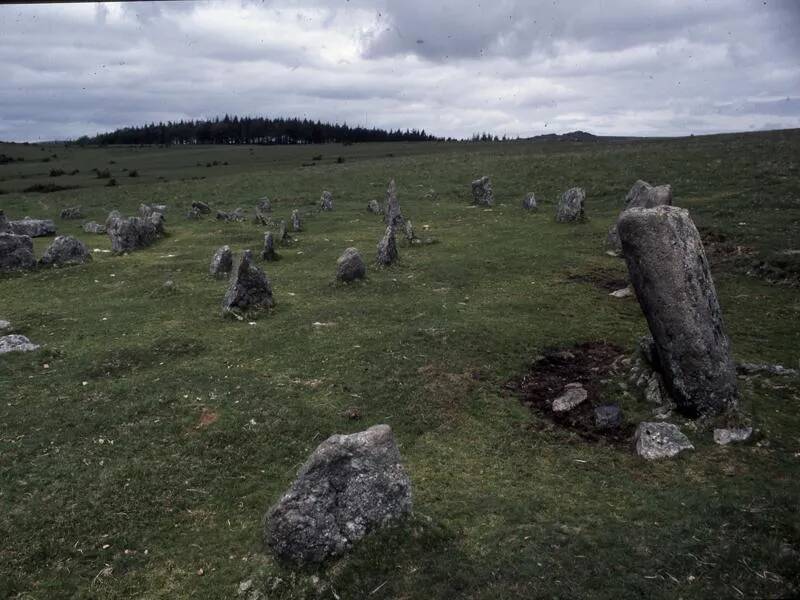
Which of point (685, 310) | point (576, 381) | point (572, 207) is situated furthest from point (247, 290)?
point (572, 207)

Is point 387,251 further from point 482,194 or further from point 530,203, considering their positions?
point 482,194

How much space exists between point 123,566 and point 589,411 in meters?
8.63

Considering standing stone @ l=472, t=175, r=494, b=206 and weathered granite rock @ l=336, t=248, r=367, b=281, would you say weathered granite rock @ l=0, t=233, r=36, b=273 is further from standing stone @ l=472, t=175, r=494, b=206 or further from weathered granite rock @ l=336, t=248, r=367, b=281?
standing stone @ l=472, t=175, r=494, b=206

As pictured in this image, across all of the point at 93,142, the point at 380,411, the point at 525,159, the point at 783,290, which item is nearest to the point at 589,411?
the point at 380,411

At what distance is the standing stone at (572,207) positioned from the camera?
31906 millimetres

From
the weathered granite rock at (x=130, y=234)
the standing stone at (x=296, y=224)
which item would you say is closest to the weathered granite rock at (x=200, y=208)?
the weathered granite rock at (x=130, y=234)

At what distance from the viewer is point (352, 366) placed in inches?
566

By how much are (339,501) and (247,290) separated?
1176cm

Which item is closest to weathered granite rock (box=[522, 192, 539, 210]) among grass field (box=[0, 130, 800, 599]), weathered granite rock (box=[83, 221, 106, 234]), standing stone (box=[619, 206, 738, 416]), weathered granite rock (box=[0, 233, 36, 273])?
grass field (box=[0, 130, 800, 599])

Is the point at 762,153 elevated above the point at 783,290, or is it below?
above

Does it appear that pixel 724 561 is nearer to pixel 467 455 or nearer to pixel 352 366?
pixel 467 455

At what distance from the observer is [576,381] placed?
13.3 metres

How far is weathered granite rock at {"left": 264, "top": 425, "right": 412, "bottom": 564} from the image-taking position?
7.66 meters

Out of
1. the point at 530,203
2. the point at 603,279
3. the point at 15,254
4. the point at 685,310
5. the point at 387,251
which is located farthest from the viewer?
the point at 530,203
